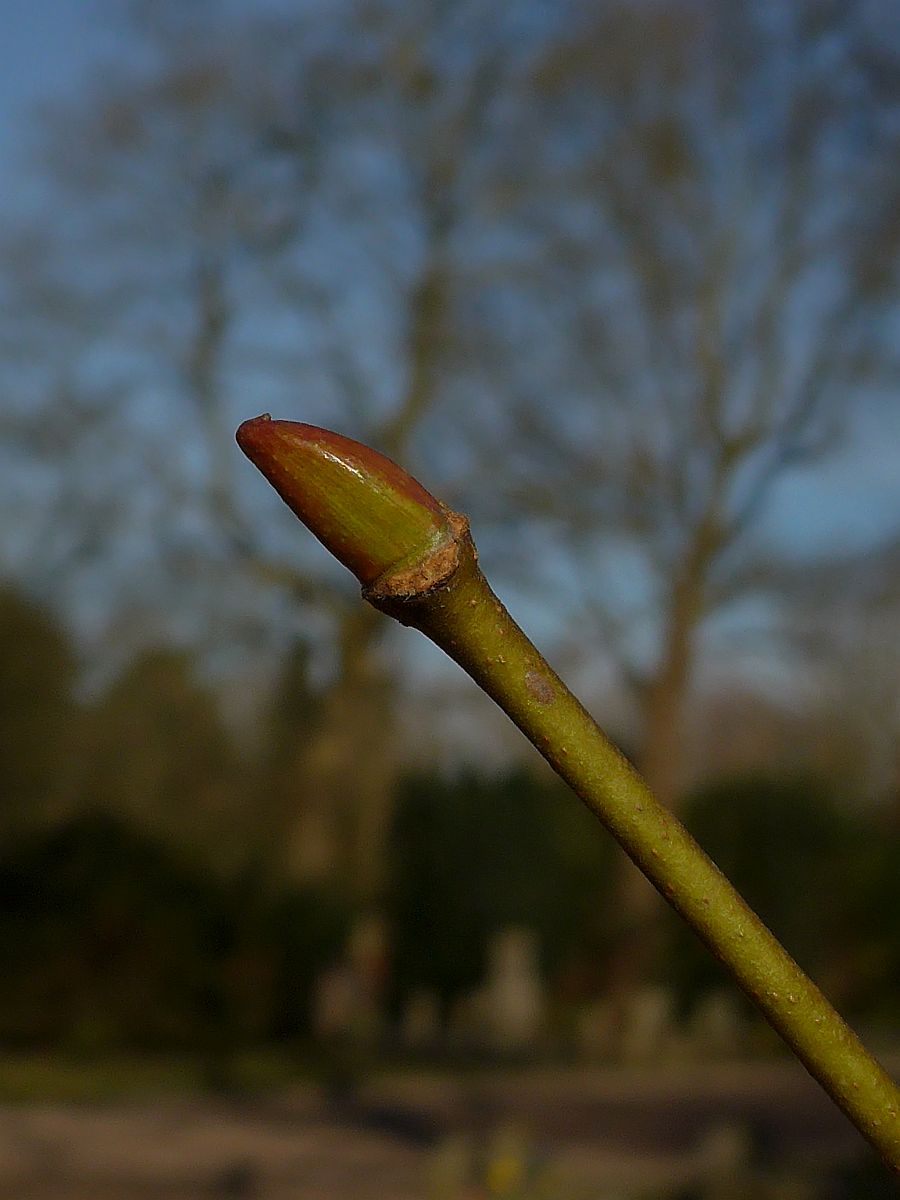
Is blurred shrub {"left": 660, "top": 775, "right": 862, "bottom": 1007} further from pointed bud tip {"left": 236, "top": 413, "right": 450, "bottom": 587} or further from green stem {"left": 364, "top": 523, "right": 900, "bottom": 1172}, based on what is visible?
pointed bud tip {"left": 236, "top": 413, "right": 450, "bottom": 587}

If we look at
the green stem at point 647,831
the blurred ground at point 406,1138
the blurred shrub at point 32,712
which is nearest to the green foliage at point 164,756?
the blurred shrub at point 32,712

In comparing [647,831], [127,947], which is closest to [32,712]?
[127,947]

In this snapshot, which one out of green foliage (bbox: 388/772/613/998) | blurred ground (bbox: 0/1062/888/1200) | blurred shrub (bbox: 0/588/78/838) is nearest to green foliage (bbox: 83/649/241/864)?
blurred shrub (bbox: 0/588/78/838)

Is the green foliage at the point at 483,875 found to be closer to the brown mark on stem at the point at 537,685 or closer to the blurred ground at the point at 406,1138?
the blurred ground at the point at 406,1138

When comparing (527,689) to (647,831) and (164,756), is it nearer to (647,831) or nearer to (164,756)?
(647,831)

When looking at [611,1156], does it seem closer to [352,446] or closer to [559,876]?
[559,876]
